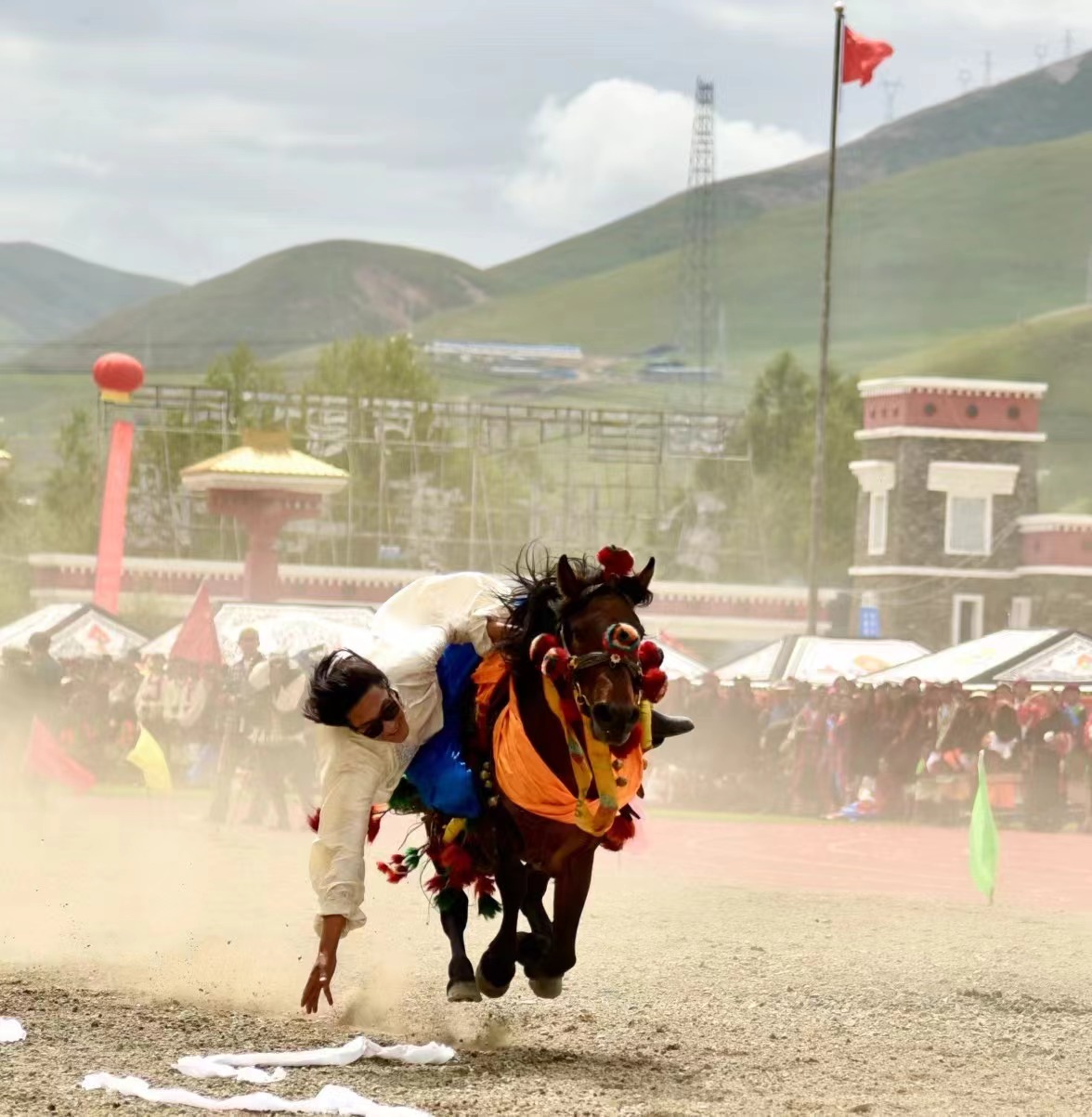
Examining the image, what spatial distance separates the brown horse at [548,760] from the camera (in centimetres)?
767

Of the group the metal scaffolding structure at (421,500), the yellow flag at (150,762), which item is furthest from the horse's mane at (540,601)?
the metal scaffolding structure at (421,500)

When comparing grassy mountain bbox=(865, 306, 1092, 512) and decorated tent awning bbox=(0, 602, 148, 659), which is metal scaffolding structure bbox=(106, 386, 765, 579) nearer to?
decorated tent awning bbox=(0, 602, 148, 659)

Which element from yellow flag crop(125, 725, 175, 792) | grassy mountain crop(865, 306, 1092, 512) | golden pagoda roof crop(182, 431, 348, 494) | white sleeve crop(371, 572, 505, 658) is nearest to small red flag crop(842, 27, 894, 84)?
golden pagoda roof crop(182, 431, 348, 494)

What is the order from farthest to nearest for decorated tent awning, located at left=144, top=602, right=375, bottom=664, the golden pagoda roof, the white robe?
the golden pagoda roof
decorated tent awning, located at left=144, top=602, right=375, bottom=664
the white robe

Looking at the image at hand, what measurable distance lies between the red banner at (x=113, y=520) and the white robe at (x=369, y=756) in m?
31.3

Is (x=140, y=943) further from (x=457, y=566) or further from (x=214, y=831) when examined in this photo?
(x=457, y=566)

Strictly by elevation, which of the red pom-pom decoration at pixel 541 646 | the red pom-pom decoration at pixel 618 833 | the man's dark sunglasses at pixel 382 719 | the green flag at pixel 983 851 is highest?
the red pom-pom decoration at pixel 541 646

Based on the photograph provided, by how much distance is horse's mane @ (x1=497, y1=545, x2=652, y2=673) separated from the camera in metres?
7.95

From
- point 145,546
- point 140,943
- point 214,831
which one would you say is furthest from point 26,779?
point 145,546

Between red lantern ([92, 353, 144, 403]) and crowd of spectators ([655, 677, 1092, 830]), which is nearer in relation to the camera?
crowd of spectators ([655, 677, 1092, 830])

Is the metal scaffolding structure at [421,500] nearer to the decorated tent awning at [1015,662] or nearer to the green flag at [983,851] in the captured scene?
the decorated tent awning at [1015,662]

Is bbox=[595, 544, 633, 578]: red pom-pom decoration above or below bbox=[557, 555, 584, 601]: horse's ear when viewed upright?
above

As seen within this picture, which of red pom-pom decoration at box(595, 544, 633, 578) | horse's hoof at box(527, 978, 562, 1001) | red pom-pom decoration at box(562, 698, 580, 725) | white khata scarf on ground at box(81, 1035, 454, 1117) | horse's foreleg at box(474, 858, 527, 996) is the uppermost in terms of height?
red pom-pom decoration at box(595, 544, 633, 578)

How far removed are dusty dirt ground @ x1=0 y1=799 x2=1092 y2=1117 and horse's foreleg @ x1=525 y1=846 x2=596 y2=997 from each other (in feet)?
0.89
